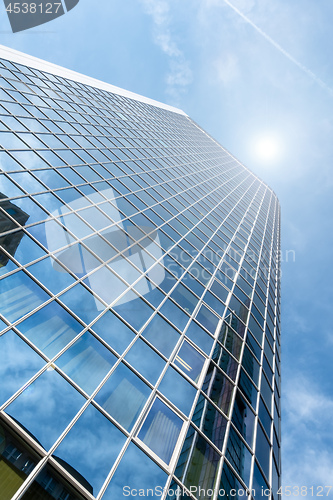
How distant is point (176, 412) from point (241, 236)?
24490mm

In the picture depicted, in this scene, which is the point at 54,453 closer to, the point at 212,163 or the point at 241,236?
the point at 241,236

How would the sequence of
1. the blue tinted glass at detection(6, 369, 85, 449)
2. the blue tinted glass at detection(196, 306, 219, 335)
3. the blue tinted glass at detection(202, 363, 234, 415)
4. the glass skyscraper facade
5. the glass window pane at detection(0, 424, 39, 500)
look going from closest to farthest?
the glass window pane at detection(0, 424, 39, 500)
the blue tinted glass at detection(6, 369, 85, 449)
the glass skyscraper facade
the blue tinted glass at detection(202, 363, 234, 415)
the blue tinted glass at detection(196, 306, 219, 335)

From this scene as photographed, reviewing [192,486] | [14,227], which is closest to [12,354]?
[14,227]

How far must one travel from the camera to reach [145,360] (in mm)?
11938

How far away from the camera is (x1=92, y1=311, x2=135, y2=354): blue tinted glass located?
11.4 metres

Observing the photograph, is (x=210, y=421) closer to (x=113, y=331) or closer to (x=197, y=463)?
(x=197, y=463)

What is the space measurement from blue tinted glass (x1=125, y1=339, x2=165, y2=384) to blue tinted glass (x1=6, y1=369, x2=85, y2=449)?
2801 mm

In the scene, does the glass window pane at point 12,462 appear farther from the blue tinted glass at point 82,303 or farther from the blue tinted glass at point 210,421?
the blue tinted glass at point 210,421

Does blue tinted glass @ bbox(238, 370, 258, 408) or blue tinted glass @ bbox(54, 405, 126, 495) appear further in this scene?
blue tinted glass @ bbox(238, 370, 258, 408)

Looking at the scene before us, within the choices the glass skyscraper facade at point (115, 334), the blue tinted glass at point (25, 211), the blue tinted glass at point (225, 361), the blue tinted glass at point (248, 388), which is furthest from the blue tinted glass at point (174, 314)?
the blue tinted glass at point (25, 211)

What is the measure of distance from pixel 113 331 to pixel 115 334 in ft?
0.47

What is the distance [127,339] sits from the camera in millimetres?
12078

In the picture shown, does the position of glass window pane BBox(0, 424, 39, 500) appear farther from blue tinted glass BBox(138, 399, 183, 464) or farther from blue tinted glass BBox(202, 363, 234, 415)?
blue tinted glass BBox(202, 363, 234, 415)

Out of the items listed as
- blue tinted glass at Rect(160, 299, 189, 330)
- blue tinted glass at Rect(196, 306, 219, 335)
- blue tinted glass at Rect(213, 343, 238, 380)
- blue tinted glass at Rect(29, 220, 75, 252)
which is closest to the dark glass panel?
→ blue tinted glass at Rect(213, 343, 238, 380)
